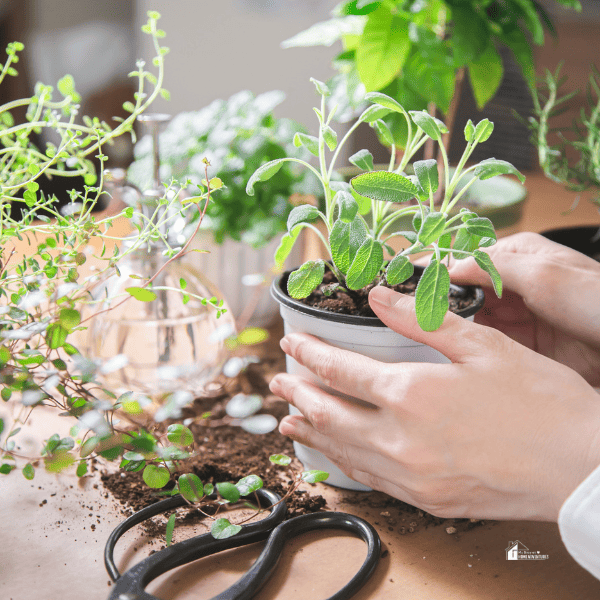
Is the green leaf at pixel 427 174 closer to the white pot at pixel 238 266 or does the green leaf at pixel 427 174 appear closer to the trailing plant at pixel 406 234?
the trailing plant at pixel 406 234

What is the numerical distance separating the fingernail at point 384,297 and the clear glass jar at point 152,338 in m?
0.22

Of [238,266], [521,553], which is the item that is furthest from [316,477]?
[238,266]

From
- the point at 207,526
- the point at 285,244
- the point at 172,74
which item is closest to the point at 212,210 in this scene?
the point at 285,244

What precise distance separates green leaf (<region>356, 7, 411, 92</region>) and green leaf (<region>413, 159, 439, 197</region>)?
35 cm

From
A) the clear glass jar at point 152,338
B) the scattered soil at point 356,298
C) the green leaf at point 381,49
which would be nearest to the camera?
the scattered soil at point 356,298

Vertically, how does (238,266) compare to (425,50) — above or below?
below

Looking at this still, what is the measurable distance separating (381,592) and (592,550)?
137 mm

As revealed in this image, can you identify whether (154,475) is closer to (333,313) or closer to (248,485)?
(248,485)

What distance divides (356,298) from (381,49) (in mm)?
379

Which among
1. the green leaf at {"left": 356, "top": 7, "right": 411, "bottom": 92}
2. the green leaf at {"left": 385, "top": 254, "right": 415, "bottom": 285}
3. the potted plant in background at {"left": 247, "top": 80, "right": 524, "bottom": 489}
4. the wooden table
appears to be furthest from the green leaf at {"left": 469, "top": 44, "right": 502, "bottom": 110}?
the wooden table

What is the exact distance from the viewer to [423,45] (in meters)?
Result: 0.72

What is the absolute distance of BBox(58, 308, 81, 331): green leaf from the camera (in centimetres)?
40

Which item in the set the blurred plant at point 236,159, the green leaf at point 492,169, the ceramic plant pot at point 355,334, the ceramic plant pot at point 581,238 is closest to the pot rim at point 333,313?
the ceramic plant pot at point 355,334

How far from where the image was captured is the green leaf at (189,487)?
15.9 inches
